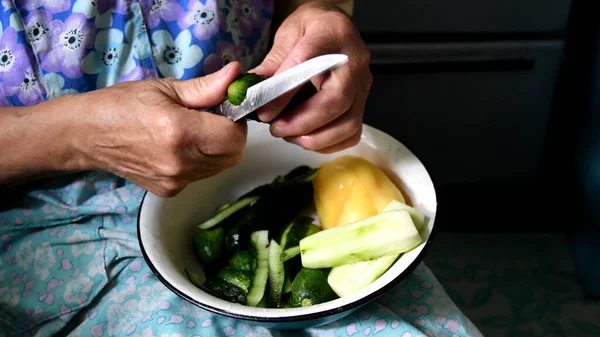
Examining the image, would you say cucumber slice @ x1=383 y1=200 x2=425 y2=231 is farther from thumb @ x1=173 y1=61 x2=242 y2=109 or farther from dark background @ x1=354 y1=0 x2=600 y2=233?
dark background @ x1=354 y1=0 x2=600 y2=233

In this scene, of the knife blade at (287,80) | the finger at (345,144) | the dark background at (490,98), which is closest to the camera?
the knife blade at (287,80)

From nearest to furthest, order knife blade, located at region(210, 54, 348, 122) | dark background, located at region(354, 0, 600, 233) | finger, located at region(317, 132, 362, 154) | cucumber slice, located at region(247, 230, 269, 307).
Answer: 1. knife blade, located at region(210, 54, 348, 122)
2. cucumber slice, located at region(247, 230, 269, 307)
3. finger, located at region(317, 132, 362, 154)
4. dark background, located at region(354, 0, 600, 233)

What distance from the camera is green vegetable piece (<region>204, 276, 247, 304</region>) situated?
0.71 metres

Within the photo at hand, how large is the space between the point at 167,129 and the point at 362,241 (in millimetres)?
269

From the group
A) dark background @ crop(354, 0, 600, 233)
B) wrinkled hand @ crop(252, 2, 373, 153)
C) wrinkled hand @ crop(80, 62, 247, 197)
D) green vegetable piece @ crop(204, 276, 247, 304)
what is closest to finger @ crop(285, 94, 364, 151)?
wrinkled hand @ crop(252, 2, 373, 153)

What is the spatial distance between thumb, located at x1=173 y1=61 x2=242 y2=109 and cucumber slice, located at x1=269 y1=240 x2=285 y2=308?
218 millimetres

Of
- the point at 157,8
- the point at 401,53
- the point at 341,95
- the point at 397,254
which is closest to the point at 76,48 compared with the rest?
the point at 157,8

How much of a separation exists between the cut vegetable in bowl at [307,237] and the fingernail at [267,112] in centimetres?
17

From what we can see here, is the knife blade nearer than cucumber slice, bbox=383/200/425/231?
Yes

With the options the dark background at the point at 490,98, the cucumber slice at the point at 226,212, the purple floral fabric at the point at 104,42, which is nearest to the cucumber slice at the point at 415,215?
the cucumber slice at the point at 226,212

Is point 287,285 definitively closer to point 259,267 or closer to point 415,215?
point 259,267

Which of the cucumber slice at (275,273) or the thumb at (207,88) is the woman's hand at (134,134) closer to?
the thumb at (207,88)

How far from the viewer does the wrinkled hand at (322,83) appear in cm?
73

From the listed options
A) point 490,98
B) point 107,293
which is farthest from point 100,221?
point 490,98
